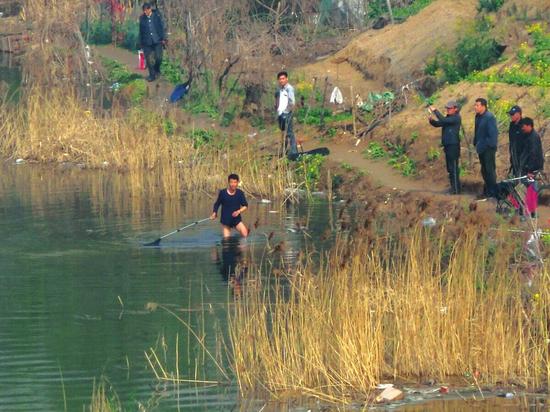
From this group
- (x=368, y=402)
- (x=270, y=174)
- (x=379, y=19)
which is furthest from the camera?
(x=379, y=19)

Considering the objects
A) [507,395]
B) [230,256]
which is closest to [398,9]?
[230,256]

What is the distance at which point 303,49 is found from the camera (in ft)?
113

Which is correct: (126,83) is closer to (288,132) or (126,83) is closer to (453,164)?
(288,132)

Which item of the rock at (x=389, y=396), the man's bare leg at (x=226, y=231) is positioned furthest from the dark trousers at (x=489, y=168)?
the rock at (x=389, y=396)

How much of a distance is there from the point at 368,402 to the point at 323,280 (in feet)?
5.11

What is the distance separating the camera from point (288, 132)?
2531 cm

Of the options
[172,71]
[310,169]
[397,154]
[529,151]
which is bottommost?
[310,169]

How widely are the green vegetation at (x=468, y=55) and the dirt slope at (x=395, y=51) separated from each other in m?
0.67

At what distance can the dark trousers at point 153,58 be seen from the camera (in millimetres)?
32931

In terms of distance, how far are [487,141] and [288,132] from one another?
628 centimetres

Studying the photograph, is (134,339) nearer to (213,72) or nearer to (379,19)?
(213,72)

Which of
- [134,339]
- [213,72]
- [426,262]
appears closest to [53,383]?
[134,339]

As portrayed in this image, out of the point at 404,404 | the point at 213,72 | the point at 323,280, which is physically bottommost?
the point at 404,404

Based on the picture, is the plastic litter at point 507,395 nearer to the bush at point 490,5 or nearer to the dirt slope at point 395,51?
the dirt slope at point 395,51
